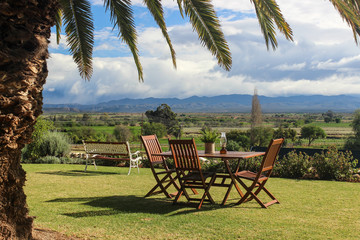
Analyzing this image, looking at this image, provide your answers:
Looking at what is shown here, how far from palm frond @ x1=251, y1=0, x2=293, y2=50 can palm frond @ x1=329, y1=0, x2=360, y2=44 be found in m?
0.81

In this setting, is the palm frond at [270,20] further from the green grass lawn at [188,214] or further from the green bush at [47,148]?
the green bush at [47,148]

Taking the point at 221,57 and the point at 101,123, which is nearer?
the point at 221,57

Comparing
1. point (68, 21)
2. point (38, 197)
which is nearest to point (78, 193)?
point (38, 197)

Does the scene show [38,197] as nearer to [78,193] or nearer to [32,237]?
[78,193]

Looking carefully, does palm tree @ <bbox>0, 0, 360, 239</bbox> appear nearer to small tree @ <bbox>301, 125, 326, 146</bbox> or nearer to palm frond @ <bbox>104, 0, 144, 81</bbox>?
palm frond @ <bbox>104, 0, 144, 81</bbox>

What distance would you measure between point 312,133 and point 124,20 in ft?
157

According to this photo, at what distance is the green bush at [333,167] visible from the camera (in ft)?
29.3

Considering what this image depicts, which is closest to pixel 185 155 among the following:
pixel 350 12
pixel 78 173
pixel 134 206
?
pixel 134 206

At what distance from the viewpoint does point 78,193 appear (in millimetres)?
7121

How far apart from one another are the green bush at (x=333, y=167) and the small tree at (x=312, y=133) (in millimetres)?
42252

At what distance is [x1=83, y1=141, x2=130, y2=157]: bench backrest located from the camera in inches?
412

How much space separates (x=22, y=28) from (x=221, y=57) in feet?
12.1

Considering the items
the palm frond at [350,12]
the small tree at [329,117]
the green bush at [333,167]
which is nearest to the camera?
the palm frond at [350,12]

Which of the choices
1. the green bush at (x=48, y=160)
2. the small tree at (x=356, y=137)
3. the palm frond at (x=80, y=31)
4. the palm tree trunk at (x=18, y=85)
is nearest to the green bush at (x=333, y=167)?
the palm frond at (x=80, y=31)
